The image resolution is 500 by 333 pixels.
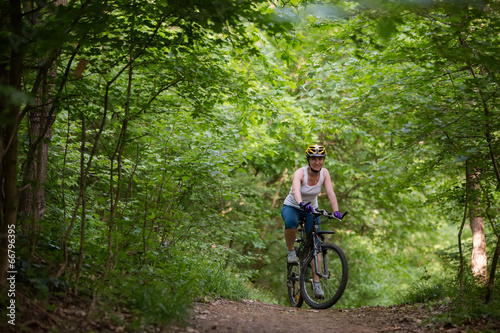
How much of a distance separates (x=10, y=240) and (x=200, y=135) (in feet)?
15.1

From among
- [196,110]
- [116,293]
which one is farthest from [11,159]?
[196,110]

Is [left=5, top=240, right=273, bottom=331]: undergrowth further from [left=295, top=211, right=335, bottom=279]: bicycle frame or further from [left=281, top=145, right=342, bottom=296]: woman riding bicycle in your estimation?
[left=281, top=145, right=342, bottom=296]: woman riding bicycle

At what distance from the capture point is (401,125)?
18.8 ft

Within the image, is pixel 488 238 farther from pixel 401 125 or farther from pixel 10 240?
pixel 10 240

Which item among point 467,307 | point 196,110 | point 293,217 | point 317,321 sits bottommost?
point 317,321

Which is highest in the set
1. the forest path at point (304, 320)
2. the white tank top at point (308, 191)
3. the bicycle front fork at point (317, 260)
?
the white tank top at point (308, 191)

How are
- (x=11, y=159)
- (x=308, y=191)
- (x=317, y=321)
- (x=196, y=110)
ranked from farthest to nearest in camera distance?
(x=308, y=191)
(x=196, y=110)
(x=317, y=321)
(x=11, y=159)

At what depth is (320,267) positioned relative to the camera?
20.1ft

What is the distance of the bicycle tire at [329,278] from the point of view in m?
5.66

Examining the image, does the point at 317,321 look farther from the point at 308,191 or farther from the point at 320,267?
the point at 308,191

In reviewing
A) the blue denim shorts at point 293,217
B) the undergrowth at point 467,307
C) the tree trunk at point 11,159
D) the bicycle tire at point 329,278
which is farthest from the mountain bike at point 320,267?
the tree trunk at point 11,159

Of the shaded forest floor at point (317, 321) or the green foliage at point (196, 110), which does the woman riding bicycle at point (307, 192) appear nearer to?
the shaded forest floor at point (317, 321)

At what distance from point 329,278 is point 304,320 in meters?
1.05

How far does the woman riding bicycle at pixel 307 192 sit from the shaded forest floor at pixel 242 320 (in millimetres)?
820
